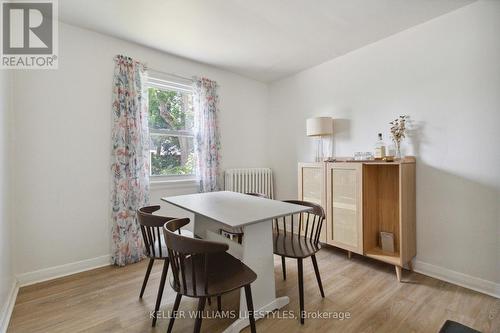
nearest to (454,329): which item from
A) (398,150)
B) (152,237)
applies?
(152,237)

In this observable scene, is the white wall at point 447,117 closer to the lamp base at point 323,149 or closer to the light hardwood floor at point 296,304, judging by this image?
the lamp base at point 323,149

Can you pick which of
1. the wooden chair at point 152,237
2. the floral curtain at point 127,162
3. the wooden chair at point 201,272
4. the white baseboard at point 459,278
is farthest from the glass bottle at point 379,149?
the floral curtain at point 127,162

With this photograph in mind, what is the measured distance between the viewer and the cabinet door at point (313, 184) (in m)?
2.91

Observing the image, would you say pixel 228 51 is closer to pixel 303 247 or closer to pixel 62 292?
pixel 303 247

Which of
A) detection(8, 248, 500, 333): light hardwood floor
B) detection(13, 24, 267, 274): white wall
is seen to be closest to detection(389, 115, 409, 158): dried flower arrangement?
detection(8, 248, 500, 333): light hardwood floor

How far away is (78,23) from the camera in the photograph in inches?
93.9

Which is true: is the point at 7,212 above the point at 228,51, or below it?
below

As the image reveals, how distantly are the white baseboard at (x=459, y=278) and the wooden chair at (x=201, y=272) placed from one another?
207 centimetres

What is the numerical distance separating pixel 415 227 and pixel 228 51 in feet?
9.86

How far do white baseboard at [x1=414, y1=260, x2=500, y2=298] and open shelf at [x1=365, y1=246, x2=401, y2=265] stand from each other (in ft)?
0.96

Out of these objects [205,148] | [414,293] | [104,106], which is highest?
[104,106]

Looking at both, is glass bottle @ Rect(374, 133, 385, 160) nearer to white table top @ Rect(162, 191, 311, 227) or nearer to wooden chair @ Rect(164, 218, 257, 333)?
white table top @ Rect(162, 191, 311, 227)

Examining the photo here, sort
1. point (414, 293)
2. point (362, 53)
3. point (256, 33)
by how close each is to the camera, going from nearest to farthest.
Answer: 1. point (414, 293)
2. point (256, 33)
3. point (362, 53)

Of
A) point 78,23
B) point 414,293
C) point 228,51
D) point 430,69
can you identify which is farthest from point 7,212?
point 430,69
